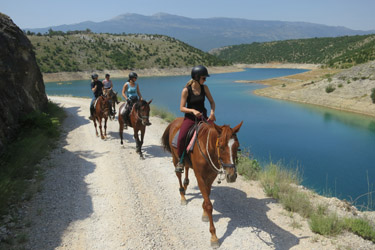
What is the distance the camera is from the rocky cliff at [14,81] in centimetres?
1090

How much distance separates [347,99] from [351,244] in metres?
32.5

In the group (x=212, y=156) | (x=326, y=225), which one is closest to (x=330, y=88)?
(x=326, y=225)

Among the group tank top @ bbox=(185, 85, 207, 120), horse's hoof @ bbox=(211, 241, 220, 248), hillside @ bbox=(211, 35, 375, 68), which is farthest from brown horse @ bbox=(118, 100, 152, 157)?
hillside @ bbox=(211, 35, 375, 68)

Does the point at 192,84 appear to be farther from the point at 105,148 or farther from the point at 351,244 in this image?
the point at 105,148

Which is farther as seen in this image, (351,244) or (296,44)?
(296,44)

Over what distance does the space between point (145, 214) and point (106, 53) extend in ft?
319

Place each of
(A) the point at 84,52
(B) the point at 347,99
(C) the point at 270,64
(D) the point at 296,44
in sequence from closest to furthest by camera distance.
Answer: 1. (B) the point at 347,99
2. (A) the point at 84,52
3. (C) the point at 270,64
4. (D) the point at 296,44

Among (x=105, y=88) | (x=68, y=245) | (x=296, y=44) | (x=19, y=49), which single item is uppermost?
(x=296, y=44)

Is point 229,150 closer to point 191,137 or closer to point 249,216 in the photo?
point 191,137

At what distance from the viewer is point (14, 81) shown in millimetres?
13430

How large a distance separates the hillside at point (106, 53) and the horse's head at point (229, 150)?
83.5 meters

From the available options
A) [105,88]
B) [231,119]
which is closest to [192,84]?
[105,88]

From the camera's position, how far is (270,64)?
132250 millimetres

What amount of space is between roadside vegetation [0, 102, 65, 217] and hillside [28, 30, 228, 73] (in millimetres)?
72637
